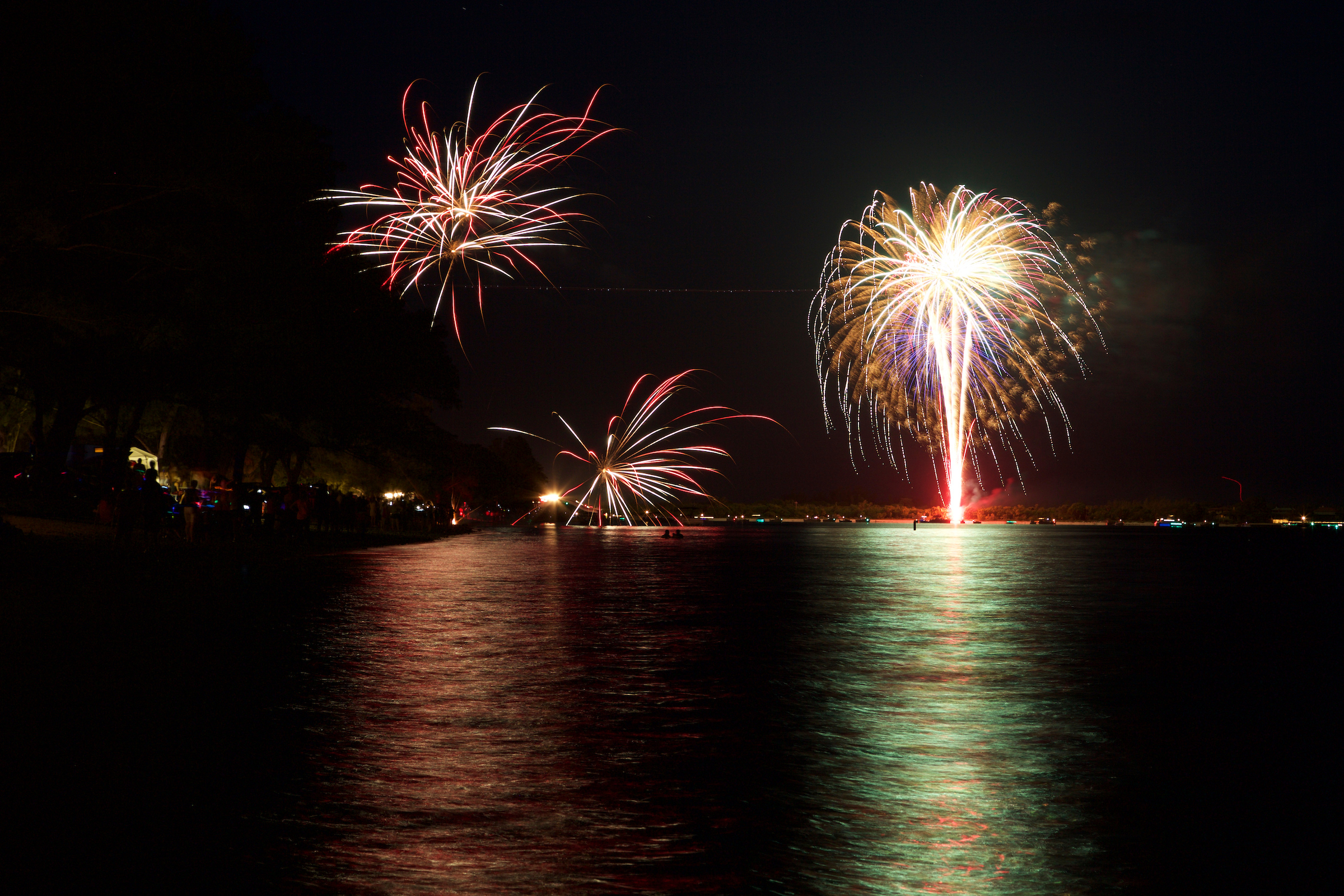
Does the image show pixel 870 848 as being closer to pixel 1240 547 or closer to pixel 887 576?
pixel 887 576

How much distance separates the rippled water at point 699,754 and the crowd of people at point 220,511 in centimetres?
911

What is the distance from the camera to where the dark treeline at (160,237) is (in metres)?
18.4

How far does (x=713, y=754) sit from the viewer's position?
7074 millimetres

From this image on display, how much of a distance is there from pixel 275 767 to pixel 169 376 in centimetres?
2564

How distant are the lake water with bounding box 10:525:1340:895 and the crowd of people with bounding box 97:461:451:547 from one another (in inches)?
330

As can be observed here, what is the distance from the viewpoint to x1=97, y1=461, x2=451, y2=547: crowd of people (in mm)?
23359

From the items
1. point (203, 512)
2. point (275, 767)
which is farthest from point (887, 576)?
point (275, 767)

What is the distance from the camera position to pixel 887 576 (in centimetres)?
2948

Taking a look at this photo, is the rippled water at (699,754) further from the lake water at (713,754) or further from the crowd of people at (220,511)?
the crowd of people at (220,511)

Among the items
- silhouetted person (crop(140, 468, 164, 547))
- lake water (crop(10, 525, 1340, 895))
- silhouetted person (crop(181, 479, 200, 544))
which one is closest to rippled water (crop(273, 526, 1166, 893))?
lake water (crop(10, 525, 1340, 895))

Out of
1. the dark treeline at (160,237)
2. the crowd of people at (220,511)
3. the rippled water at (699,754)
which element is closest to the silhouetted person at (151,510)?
the crowd of people at (220,511)

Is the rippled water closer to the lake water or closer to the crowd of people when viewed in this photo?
the lake water

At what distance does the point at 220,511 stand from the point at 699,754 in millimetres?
26145

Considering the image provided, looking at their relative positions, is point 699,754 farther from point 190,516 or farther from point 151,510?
point 190,516
